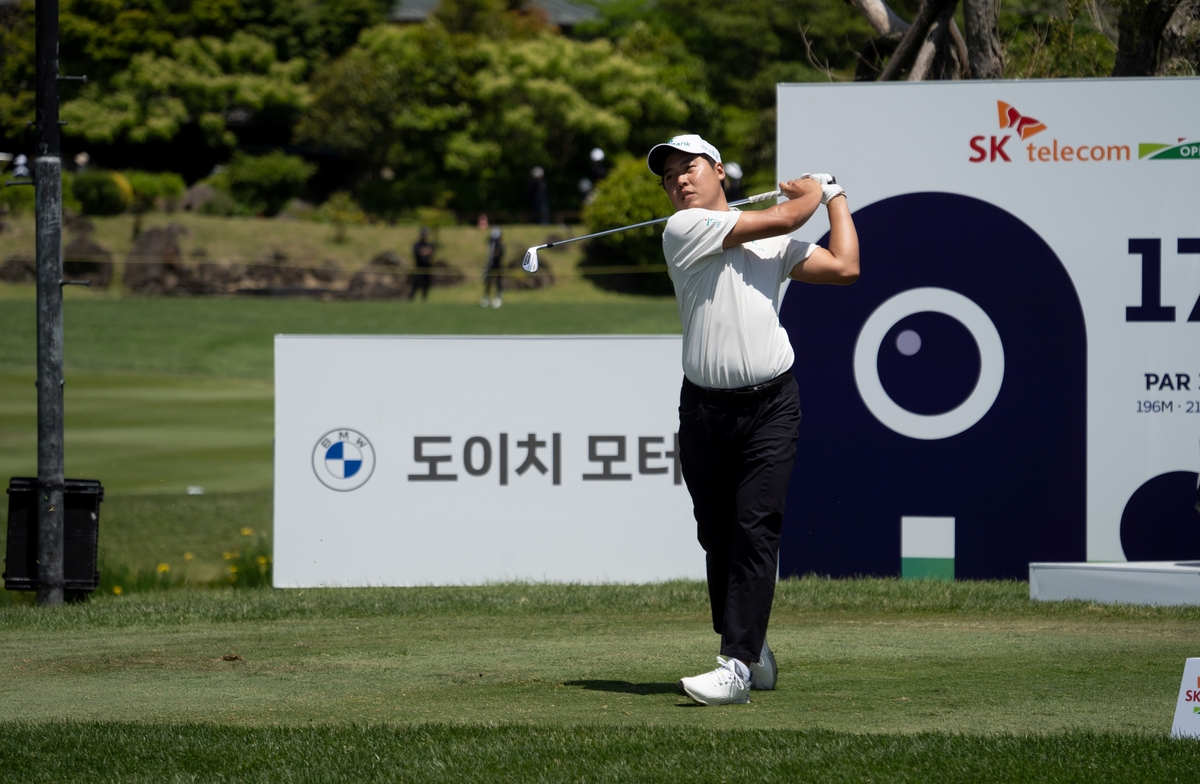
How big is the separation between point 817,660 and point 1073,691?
3.27ft

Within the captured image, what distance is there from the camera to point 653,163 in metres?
4.61

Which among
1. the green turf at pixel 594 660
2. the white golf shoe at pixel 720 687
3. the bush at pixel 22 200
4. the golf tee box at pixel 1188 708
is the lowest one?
the green turf at pixel 594 660

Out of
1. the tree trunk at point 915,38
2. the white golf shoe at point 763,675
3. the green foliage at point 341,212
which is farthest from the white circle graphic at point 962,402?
the green foliage at point 341,212

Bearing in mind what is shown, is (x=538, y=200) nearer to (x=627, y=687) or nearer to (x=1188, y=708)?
(x=627, y=687)

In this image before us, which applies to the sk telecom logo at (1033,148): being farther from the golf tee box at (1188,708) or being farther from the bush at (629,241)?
the bush at (629,241)

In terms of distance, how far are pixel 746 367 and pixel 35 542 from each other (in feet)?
17.0

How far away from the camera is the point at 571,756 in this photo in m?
3.57

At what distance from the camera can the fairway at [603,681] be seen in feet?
11.7

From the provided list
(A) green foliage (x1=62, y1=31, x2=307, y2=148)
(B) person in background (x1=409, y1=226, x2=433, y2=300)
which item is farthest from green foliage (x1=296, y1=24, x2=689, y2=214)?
(B) person in background (x1=409, y1=226, x2=433, y2=300)

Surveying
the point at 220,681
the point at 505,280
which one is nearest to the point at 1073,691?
A: the point at 220,681

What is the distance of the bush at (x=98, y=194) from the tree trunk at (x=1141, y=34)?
105 feet

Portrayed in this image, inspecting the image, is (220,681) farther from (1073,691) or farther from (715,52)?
(715,52)

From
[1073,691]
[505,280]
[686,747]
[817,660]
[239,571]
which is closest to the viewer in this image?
[686,747]

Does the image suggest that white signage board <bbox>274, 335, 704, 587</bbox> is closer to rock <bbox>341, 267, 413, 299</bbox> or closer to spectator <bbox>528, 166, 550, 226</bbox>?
rock <bbox>341, 267, 413, 299</bbox>
